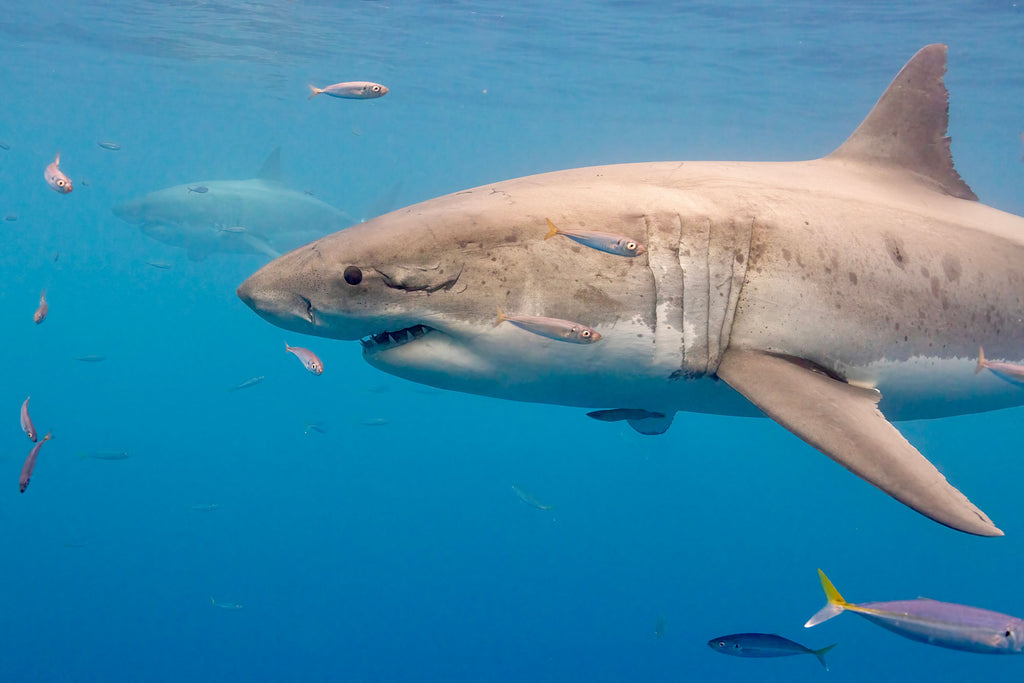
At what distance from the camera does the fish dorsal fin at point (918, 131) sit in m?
3.80

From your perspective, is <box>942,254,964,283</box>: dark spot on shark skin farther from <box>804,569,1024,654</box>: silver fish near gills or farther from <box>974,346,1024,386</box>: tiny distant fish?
<box>804,569,1024,654</box>: silver fish near gills

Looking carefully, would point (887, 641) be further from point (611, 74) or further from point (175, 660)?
point (611, 74)

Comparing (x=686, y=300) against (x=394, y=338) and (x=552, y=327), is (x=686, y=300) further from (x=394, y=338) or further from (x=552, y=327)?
(x=394, y=338)

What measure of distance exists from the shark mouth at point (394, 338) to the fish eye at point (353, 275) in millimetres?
284

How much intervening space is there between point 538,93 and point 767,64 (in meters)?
13.0

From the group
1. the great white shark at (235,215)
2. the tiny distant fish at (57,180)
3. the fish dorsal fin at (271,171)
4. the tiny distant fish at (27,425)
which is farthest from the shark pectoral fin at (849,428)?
the fish dorsal fin at (271,171)

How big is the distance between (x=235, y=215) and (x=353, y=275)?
16.6 m

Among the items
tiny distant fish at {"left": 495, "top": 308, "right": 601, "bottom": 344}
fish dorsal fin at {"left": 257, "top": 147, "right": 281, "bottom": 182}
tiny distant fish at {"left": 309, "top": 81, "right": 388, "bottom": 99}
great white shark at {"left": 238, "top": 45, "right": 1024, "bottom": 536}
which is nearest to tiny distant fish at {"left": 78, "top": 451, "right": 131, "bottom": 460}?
tiny distant fish at {"left": 309, "top": 81, "right": 388, "bottom": 99}

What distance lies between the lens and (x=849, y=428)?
214cm

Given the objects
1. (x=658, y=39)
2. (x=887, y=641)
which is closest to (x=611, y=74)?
(x=658, y=39)

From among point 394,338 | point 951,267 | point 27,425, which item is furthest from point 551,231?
point 27,425

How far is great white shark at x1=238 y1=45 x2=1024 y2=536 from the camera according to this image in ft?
8.07

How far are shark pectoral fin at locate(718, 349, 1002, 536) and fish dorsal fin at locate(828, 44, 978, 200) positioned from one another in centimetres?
203

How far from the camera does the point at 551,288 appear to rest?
252 cm
